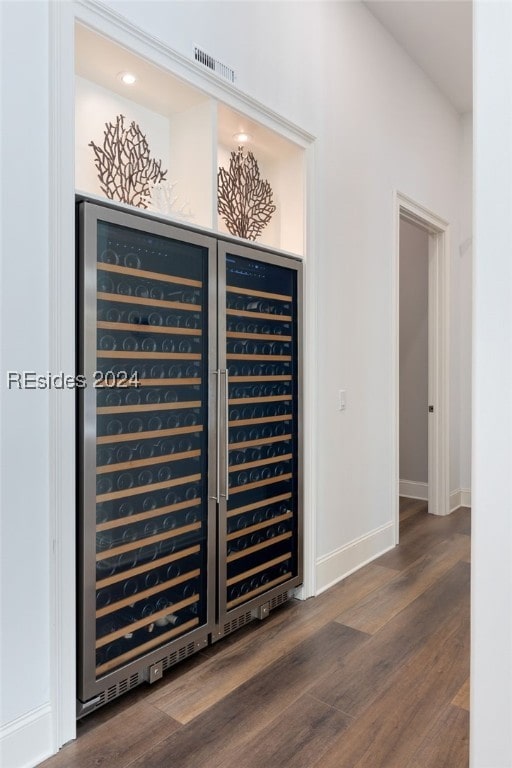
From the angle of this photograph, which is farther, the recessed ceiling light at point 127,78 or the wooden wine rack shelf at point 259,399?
the wooden wine rack shelf at point 259,399

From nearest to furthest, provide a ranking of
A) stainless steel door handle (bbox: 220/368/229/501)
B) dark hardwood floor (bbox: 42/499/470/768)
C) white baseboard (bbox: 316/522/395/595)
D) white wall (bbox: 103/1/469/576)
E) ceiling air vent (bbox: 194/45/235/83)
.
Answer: dark hardwood floor (bbox: 42/499/470/768)
ceiling air vent (bbox: 194/45/235/83)
stainless steel door handle (bbox: 220/368/229/501)
white wall (bbox: 103/1/469/576)
white baseboard (bbox: 316/522/395/595)

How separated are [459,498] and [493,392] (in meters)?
4.65

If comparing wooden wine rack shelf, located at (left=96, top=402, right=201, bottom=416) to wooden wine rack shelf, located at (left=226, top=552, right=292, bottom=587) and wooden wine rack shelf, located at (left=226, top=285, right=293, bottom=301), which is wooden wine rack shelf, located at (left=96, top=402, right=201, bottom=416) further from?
wooden wine rack shelf, located at (left=226, top=552, right=292, bottom=587)

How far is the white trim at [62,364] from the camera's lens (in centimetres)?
172

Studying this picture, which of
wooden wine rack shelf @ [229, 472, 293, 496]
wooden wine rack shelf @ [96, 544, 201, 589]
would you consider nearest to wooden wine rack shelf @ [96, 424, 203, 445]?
wooden wine rack shelf @ [229, 472, 293, 496]

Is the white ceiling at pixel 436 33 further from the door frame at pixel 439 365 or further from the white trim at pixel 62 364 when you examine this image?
the white trim at pixel 62 364

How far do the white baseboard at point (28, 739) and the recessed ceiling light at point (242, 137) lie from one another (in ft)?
8.62

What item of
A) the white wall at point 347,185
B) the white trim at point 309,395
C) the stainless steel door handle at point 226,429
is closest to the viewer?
the stainless steel door handle at point 226,429

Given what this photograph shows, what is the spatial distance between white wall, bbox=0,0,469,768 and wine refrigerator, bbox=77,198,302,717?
0.64ft

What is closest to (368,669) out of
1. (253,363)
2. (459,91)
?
(253,363)

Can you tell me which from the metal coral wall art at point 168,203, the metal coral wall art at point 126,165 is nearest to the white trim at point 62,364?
the metal coral wall art at point 126,165

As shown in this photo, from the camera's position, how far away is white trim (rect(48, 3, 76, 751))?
1.72 metres

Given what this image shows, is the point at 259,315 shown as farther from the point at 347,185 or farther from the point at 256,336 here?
the point at 347,185

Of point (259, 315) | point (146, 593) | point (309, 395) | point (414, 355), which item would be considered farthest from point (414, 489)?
point (146, 593)
